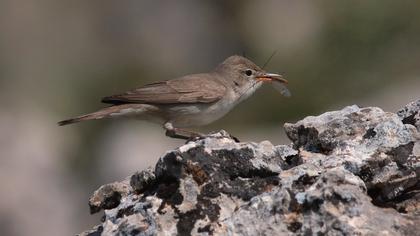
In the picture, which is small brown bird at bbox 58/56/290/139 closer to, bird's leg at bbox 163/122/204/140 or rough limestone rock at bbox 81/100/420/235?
bird's leg at bbox 163/122/204/140

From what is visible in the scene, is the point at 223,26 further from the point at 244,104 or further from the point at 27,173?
the point at 27,173

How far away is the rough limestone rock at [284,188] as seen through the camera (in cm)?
596

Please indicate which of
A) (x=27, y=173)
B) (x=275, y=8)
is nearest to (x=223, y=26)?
(x=275, y=8)

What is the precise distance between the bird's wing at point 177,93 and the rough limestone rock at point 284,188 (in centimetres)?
350

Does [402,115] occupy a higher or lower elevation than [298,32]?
lower

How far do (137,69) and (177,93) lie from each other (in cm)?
1414

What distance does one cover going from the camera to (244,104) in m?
20.9

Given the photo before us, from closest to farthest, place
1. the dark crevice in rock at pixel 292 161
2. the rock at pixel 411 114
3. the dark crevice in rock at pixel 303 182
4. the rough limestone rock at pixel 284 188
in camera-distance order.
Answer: the rough limestone rock at pixel 284 188, the dark crevice in rock at pixel 303 182, the dark crevice in rock at pixel 292 161, the rock at pixel 411 114

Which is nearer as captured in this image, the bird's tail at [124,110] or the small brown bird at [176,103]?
the bird's tail at [124,110]

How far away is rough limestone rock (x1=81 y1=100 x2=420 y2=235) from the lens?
596cm

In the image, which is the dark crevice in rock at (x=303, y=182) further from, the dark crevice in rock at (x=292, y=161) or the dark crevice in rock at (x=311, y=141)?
the dark crevice in rock at (x=311, y=141)

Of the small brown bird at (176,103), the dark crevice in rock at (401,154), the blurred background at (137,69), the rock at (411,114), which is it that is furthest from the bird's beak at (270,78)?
the dark crevice in rock at (401,154)

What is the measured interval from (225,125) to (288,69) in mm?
2089

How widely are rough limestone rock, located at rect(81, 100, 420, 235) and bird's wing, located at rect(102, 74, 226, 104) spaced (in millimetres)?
3500
